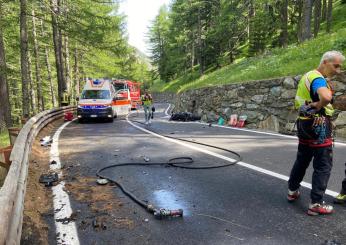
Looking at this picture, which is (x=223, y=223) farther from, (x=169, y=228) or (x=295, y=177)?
(x=295, y=177)

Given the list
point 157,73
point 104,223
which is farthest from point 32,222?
point 157,73

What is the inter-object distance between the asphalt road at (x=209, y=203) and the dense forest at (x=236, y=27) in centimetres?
1465

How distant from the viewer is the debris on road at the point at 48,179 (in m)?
6.22

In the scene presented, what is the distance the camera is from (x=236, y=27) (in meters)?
40.2

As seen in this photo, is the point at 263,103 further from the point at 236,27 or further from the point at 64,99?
the point at 236,27

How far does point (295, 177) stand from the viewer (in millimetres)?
4992

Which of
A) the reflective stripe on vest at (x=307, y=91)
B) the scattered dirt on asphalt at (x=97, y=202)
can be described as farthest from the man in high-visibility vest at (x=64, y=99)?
the reflective stripe on vest at (x=307, y=91)

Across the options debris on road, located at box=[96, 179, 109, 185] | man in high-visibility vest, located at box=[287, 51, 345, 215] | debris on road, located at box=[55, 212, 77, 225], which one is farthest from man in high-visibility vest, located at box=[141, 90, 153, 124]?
man in high-visibility vest, located at box=[287, 51, 345, 215]

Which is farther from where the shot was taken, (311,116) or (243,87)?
(243,87)

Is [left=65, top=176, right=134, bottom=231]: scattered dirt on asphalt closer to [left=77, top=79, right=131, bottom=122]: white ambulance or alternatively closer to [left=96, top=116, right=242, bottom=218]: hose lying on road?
[left=96, top=116, right=242, bottom=218]: hose lying on road

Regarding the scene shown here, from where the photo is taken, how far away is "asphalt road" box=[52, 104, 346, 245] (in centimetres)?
397

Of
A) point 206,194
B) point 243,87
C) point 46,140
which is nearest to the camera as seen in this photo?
point 206,194

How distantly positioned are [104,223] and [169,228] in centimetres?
85

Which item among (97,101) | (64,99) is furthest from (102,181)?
(64,99)
